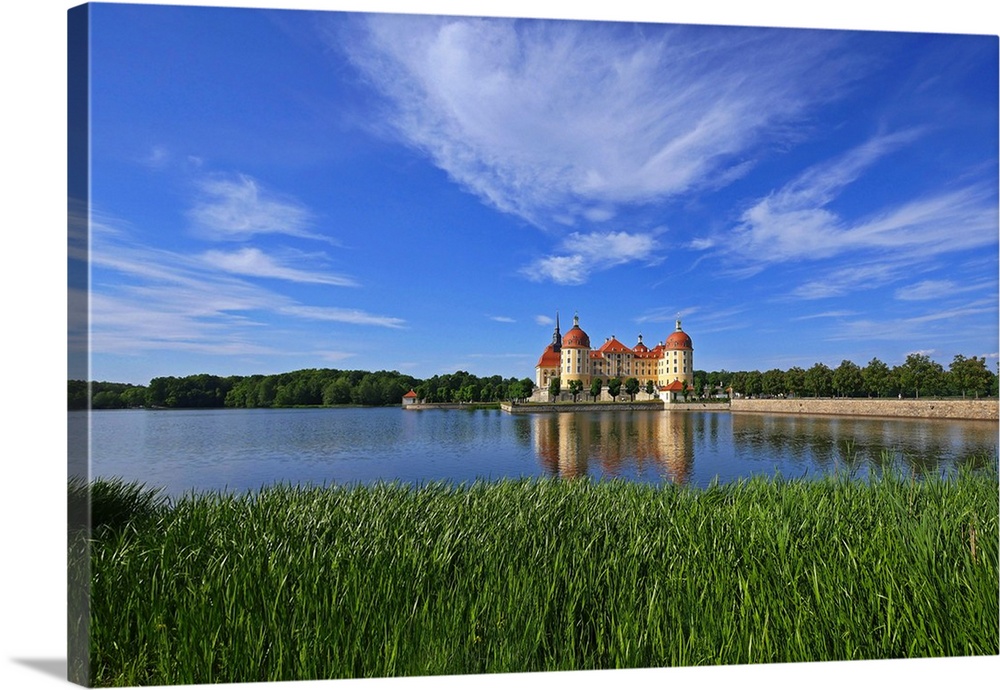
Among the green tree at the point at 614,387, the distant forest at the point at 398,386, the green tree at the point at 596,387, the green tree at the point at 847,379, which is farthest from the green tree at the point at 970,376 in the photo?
the green tree at the point at 596,387

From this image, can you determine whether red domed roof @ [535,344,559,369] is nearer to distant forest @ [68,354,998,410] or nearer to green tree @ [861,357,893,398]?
distant forest @ [68,354,998,410]

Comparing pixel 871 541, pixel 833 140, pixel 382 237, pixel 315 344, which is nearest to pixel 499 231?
pixel 382 237

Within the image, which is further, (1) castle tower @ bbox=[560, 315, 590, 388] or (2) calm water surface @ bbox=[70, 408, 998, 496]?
(1) castle tower @ bbox=[560, 315, 590, 388]

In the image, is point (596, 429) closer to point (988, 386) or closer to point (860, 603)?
point (988, 386)

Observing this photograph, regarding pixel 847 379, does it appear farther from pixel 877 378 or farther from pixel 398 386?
pixel 398 386

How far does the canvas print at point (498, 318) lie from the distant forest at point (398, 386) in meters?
0.04

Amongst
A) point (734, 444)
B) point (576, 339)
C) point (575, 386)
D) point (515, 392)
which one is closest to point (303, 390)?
point (515, 392)

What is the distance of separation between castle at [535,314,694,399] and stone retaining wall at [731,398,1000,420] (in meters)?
1.23

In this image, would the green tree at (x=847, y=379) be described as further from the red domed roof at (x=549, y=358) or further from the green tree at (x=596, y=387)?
the green tree at (x=596, y=387)

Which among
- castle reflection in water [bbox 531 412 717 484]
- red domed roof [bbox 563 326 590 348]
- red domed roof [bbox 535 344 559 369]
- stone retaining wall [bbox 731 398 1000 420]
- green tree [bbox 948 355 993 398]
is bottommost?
castle reflection in water [bbox 531 412 717 484]

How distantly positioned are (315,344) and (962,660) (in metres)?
Answer: 3.27

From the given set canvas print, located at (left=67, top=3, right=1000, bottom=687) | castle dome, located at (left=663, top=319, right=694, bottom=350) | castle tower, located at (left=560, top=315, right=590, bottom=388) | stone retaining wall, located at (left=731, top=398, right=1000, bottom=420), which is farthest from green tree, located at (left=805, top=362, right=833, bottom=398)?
castle tower, located at (left=560, top=315, right=590, bottom=388)

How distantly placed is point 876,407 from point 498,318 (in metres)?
4.55

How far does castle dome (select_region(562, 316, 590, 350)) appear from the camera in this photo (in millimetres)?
4487
